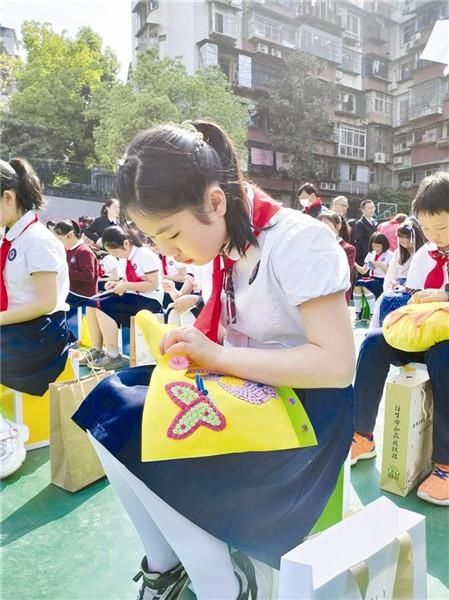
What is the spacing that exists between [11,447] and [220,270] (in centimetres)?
133

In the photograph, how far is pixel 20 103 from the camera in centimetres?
1659

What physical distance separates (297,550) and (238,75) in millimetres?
21925

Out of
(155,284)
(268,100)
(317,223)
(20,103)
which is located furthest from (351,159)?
(317,223)

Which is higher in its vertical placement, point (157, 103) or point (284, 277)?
point (157, 103)

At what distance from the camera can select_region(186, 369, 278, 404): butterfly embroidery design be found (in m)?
0.79

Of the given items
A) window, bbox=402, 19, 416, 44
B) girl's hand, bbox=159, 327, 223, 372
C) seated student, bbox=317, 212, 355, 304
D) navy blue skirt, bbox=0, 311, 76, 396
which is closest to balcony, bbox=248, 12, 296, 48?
window, bbox=402, 19, 416, 44

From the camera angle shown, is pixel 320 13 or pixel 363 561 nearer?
pixel 363 561

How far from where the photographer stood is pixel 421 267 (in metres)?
1.96

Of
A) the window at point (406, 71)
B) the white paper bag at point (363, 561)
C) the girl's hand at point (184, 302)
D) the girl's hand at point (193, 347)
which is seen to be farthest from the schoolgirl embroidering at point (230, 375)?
the window at point (406, 71)

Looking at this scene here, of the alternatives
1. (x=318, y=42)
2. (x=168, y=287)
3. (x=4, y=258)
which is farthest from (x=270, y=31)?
(x=4, y=258)

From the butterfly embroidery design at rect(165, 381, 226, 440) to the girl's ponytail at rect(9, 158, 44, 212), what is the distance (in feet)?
4.72

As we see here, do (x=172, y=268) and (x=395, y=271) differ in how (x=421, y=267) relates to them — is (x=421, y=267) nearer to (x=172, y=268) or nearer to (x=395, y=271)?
(x=395, y=271)

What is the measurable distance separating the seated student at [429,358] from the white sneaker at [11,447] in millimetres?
1285

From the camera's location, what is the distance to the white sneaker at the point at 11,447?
178 cm
